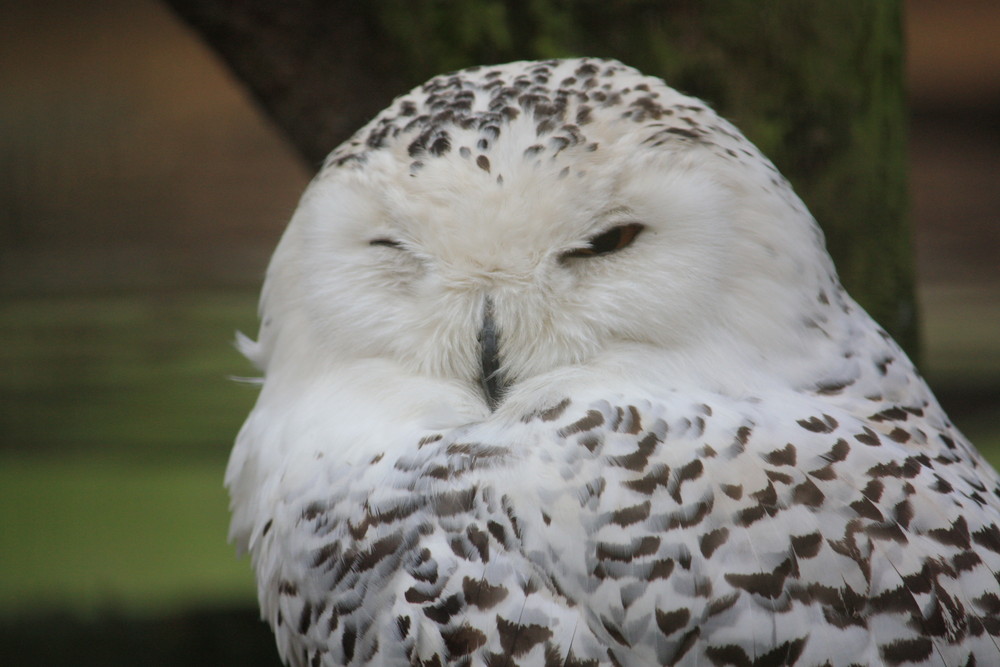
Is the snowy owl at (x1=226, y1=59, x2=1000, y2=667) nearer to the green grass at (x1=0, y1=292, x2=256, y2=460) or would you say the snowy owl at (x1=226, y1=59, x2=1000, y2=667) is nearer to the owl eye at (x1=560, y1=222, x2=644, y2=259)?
the owl eye at (x1=560, y1=222, x2=644, y2=259)

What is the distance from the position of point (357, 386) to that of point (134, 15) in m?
2.90

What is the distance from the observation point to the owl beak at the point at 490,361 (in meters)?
1.00

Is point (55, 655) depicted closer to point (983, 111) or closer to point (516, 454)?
point (516, 454)

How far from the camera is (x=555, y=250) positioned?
0.95 meters

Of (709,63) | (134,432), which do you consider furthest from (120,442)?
(709,63)

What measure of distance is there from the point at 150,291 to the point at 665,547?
123 inches

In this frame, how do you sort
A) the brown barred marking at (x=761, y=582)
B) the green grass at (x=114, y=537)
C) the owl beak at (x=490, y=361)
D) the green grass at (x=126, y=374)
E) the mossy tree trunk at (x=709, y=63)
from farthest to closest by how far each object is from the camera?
the green grass at (x=126, y=374) < the green grass at (x=114, y=537) < the mossy tree trunk at (x=709, y=63) < the owl beak at (x=490, y=361) < the brown barred marking at (x=761, y=582)

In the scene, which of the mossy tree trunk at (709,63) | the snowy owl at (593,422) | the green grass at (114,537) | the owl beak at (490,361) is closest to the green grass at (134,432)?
the green grass at (114,537)

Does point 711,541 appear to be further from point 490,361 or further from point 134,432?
point 134,432

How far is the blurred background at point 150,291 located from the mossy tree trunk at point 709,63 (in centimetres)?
127

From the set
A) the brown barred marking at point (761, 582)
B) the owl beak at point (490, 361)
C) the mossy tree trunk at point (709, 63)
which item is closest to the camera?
the brown barred marking at point (761, 582)

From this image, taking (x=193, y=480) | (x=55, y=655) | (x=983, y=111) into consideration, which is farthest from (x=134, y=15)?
(x=983, y=111)

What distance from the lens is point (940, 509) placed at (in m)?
0.94

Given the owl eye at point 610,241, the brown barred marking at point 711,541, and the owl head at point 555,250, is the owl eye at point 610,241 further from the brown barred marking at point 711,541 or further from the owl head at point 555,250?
the brown barred marking at point 711,541
